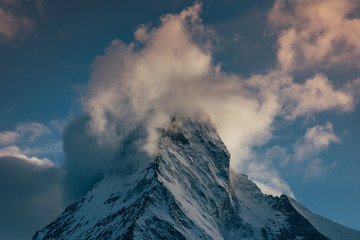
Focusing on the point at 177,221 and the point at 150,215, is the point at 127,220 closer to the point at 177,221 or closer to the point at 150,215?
the point at 150,215

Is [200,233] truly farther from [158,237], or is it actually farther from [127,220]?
[127,220]

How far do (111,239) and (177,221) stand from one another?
34502mm

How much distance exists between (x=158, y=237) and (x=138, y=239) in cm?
1042

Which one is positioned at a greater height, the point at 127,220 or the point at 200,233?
the point at 127,220

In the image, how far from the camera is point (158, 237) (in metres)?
182

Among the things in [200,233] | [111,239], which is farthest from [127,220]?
[200,233]

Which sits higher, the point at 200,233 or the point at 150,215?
the point at 150,215

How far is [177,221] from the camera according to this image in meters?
195

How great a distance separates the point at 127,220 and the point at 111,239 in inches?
488

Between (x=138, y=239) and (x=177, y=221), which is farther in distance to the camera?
(x=177, y=221)

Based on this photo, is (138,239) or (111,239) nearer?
(138,239)

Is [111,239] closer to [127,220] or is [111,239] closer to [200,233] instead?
[127,220]

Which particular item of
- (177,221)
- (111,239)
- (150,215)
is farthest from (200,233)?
(111,239)

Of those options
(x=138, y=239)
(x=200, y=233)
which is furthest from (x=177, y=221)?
(x=138, y=239)
